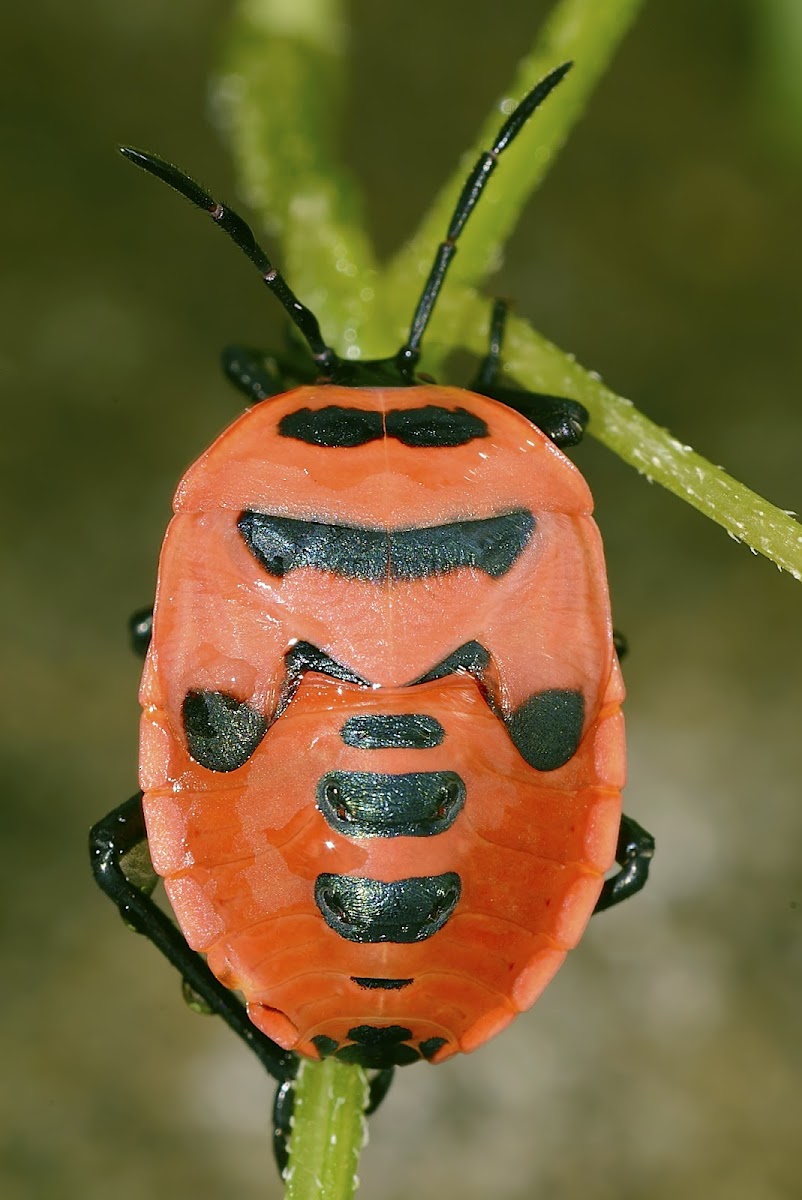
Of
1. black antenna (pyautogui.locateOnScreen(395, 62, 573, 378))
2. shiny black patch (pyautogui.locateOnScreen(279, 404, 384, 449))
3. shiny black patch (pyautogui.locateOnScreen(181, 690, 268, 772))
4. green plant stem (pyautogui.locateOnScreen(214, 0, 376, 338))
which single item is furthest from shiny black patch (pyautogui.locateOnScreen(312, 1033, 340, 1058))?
green plant stem (pyautogui.locateOnScreen(214, 0, 376, 338))

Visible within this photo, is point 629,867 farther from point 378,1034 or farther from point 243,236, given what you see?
point 243,236

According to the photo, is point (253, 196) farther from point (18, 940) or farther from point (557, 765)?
point (18, 940)

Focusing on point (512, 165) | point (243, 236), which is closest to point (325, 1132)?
point (243, 236)

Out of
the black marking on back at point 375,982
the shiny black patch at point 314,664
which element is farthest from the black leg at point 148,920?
the shiny black patch at point 314,664

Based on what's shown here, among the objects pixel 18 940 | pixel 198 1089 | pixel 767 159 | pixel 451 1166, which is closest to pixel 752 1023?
pixel 451 1166

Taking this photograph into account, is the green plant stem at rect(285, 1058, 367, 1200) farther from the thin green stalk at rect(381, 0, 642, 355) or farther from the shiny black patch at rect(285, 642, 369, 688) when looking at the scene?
the thin green stalk at rect(381, 0, 642, 355)
